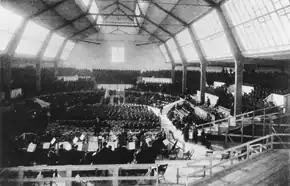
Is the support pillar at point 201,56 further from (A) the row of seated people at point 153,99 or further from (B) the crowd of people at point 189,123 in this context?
(A) the row of seated people at point 153,99

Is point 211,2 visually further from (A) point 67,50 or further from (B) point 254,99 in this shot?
(A) point 67,50

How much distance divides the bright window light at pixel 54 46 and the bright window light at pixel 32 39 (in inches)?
141

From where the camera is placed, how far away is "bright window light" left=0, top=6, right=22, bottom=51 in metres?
16.2

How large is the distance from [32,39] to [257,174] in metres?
21.8

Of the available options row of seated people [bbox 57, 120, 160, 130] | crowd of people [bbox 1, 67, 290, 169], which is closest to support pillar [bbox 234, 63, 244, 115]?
crowd of people [bbox 1, 67, 290, 169]

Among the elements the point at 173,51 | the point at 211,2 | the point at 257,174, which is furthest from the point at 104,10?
the point at 257,174

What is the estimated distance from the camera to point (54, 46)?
2958 cm

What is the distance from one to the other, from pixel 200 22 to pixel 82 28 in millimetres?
15575

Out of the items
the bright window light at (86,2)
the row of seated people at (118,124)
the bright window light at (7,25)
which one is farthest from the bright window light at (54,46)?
the row of seated people at (118,124)

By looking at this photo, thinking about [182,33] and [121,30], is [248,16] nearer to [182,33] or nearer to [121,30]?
[182,33]

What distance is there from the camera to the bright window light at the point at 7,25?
16.2m

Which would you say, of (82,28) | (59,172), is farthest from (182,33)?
(59,172)

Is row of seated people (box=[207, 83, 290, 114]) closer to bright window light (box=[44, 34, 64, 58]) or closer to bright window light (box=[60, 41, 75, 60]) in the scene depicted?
bright window light (box=[44, 34, 64, 58])

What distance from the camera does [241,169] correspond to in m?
7.11
